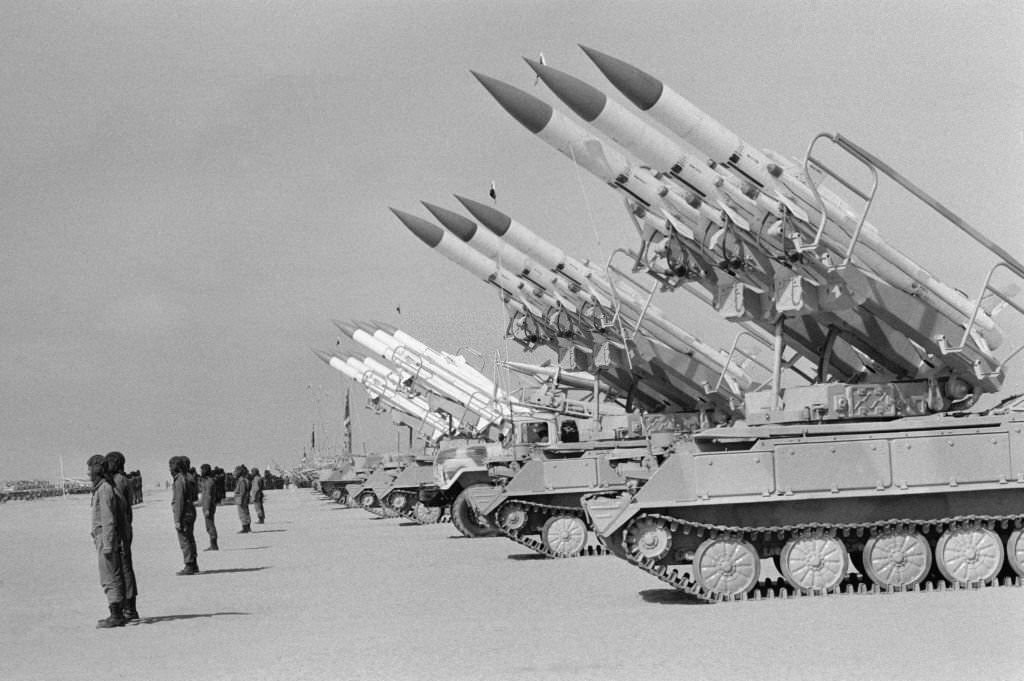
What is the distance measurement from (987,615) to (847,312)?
178 inches

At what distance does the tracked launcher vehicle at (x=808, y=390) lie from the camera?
12094 mm

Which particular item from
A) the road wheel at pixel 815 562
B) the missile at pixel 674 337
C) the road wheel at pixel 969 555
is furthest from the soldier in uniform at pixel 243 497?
the road wheel at pixel 969 555

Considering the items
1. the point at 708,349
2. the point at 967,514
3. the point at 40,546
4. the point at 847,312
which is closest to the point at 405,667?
the point at 967,514

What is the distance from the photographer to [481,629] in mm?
10547

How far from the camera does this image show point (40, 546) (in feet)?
82.6

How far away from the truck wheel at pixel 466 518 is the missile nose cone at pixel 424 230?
14.3ft

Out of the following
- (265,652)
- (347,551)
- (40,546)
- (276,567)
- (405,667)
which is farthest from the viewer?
(40,546)

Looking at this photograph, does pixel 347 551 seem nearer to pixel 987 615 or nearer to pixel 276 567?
pixel 276 567

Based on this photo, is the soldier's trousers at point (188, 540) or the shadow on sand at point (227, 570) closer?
the soldier's trousers at point (188, 540)

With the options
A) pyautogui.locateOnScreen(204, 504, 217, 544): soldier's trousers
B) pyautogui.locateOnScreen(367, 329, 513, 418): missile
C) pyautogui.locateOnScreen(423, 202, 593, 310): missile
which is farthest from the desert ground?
pyautogui.locateOnScreen(367, 329, 513, 418): missile

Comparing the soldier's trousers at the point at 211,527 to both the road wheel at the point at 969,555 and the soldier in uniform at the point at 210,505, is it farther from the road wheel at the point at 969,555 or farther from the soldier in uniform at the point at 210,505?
the road wheel at the point at 969,555

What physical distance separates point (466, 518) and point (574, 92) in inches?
387

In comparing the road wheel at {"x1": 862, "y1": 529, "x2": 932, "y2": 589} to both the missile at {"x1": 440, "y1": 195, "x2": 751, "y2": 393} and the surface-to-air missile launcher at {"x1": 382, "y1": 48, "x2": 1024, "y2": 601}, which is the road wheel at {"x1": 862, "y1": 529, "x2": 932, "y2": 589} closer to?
the surface-to-air missile launcher at {"x1": 382, "y1": 48, "x2": 1024, "y2": 601}

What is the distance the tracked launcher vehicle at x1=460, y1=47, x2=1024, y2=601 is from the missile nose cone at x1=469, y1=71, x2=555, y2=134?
0.08 ft
